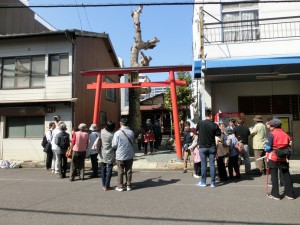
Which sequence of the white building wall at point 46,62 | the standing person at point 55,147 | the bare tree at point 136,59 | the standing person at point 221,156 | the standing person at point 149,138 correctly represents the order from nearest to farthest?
the standing person at point 221,156 → the standing person at point 55,147 → the white building wall at point 46,62 → the standing person at point 149,138 → the bare tree at point 136,59

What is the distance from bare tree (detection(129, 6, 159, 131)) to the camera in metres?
18.9

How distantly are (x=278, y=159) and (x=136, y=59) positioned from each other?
15.1 metres

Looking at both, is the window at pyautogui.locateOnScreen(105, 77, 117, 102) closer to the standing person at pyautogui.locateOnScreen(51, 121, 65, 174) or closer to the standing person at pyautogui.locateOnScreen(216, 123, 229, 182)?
the standing person at pyautogui.locateOnScreen(51, 121, 65, 174)

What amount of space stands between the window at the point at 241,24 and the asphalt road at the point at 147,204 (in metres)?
6.50

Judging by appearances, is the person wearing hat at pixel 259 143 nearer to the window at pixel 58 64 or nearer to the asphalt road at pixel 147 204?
the asphalt road at pixel 147 204

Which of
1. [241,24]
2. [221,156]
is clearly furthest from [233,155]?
[241,24]

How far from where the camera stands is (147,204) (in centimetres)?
600

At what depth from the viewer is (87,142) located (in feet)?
30.6

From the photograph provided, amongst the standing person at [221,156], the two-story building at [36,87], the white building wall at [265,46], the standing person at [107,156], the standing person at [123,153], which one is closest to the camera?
the standing person at [123,153]

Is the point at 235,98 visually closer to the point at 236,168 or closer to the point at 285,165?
the point at 236,168

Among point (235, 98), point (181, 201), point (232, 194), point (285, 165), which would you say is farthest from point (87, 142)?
point (235, 98)

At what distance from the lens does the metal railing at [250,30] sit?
11.7 meters

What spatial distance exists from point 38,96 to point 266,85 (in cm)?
1064

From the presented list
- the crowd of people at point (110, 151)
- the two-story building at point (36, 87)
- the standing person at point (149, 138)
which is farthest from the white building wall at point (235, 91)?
the crowd of people at point (110, 151)
